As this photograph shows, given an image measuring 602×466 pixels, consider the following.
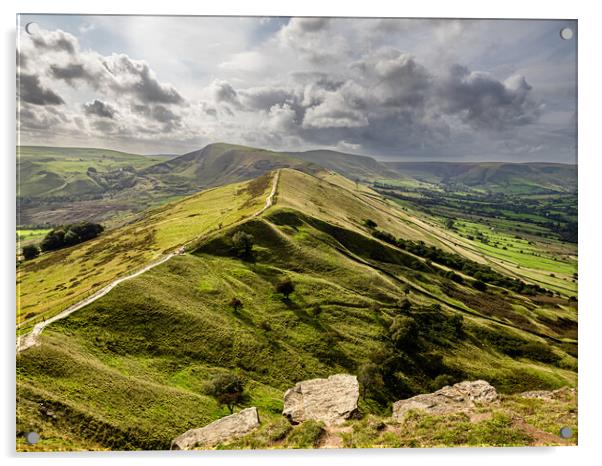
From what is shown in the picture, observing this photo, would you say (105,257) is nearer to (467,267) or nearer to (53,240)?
(53,240)

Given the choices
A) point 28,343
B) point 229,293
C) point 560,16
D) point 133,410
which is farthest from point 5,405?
point 560,16

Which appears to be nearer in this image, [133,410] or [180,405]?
[133,410]

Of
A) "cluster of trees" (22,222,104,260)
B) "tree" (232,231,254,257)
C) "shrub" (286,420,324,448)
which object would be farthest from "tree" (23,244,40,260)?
"shrub" (286,420,324,448)

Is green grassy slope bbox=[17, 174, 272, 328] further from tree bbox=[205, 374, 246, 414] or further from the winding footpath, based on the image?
tree bbox=[205, 374, 246, 414]

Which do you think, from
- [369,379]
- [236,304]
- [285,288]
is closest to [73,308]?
[236,304]

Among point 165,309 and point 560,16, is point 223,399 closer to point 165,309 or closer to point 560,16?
point 165,309

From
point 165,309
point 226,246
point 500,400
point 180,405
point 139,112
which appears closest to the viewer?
point 180,405
